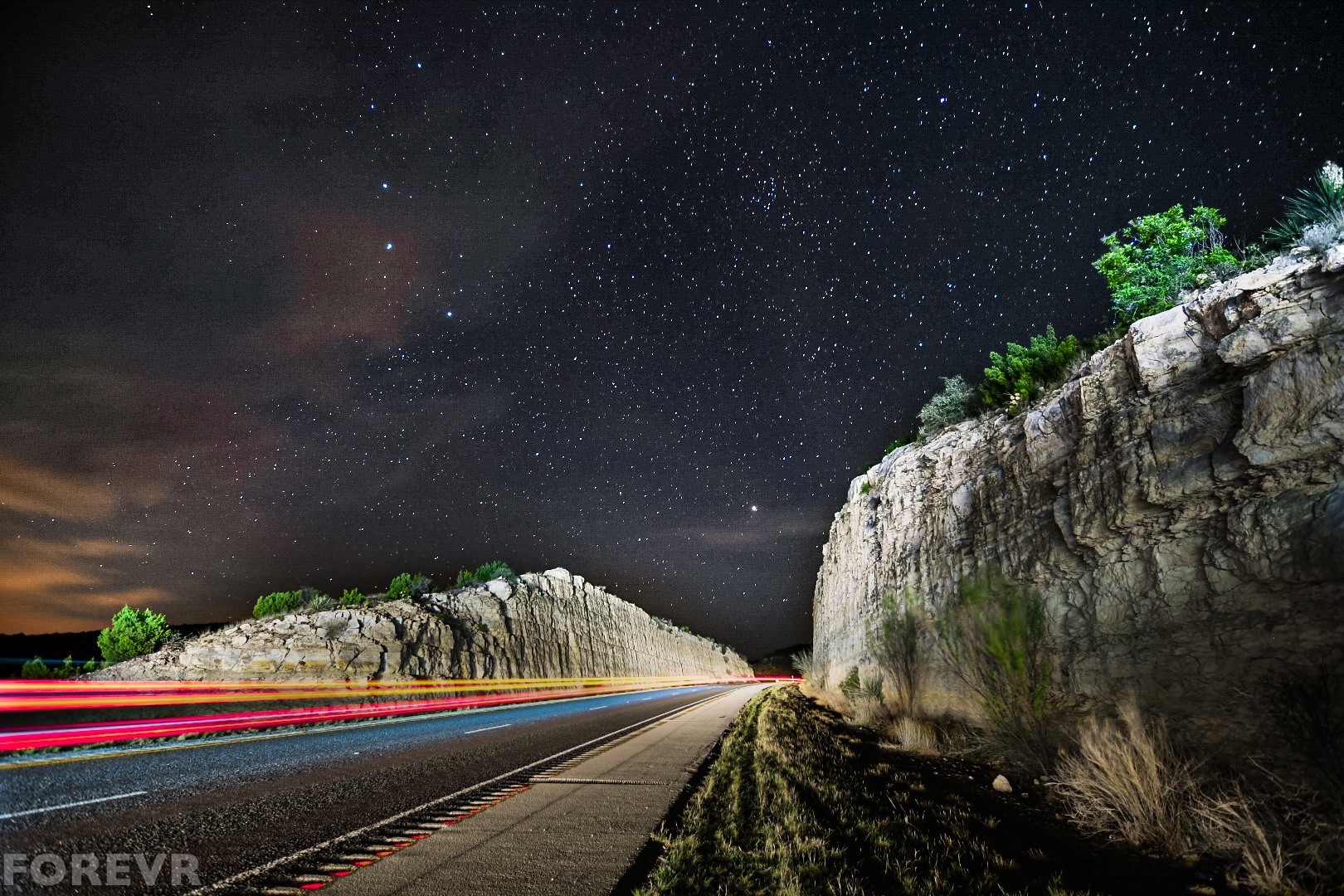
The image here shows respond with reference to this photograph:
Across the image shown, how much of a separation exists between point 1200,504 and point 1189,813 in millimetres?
4387

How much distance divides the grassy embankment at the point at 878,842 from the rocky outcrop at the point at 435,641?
21.5 m

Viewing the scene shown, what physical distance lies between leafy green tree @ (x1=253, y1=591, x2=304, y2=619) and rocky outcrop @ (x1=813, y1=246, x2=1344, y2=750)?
34.6m

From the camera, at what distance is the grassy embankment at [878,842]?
4.78 m

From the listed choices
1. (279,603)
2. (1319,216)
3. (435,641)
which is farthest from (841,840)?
(279,603)

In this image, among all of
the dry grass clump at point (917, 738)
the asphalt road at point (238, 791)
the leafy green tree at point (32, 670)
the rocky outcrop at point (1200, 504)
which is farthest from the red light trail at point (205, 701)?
the rocky outcrop at point (1200, 504)

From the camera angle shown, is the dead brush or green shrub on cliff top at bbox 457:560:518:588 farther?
green shrub on cliff top at bbox 457:560:518:588

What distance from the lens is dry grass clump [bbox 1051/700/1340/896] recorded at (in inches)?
192

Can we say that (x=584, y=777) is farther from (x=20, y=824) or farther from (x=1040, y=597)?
(x=1040, y=597)

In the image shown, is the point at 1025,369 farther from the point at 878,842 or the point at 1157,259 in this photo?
the point at 878,842

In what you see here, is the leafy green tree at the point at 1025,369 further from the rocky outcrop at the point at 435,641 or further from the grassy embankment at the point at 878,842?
the rocky outcrop at the point at 435,641

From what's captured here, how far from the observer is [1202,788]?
7117 millimetres

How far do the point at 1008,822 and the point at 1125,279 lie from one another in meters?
14.6

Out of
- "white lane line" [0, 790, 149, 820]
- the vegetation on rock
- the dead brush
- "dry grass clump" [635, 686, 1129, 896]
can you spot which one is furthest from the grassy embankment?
the vegetation on rock

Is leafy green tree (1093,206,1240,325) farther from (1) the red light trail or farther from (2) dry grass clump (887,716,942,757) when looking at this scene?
(1) the red light trail
